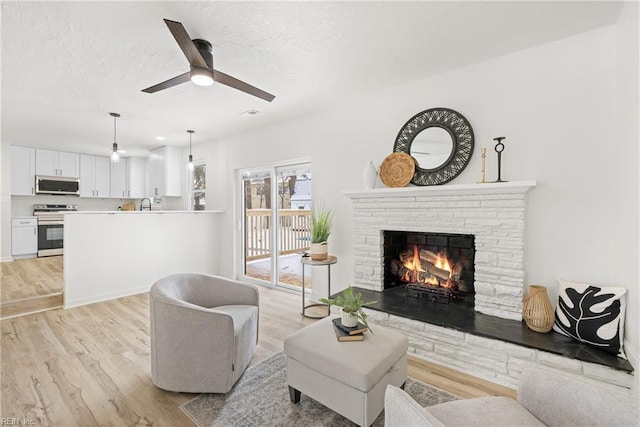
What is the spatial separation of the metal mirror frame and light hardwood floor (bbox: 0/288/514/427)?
67.1 inches

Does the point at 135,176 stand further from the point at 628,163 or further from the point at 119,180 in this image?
the point at 628,163

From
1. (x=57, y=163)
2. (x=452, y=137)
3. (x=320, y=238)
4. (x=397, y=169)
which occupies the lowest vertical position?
(x=320, y=238)

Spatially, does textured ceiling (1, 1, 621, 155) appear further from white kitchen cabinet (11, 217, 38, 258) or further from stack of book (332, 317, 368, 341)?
white kitchen cabinet (11, 217, 38, 258)

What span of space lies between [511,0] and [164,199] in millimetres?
6506

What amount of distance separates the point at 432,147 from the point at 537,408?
2.25 m

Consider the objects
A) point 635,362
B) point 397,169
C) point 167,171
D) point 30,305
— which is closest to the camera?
point 635,362

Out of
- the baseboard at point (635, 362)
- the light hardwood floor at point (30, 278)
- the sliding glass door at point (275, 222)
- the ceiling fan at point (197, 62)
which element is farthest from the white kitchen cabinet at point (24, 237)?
the baseboard at point (635, 362)

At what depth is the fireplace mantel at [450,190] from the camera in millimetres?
2359

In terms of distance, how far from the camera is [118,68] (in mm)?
2688

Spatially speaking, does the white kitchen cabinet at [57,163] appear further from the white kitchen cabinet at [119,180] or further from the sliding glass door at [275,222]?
the sliding glass door at [275,222]

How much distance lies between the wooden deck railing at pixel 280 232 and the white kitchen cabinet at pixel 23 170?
202 inches

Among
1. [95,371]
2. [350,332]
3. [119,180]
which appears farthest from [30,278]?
[350,332]

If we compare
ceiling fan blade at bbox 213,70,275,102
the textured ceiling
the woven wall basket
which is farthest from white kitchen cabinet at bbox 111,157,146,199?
the woven wall basket

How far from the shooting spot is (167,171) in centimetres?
592
